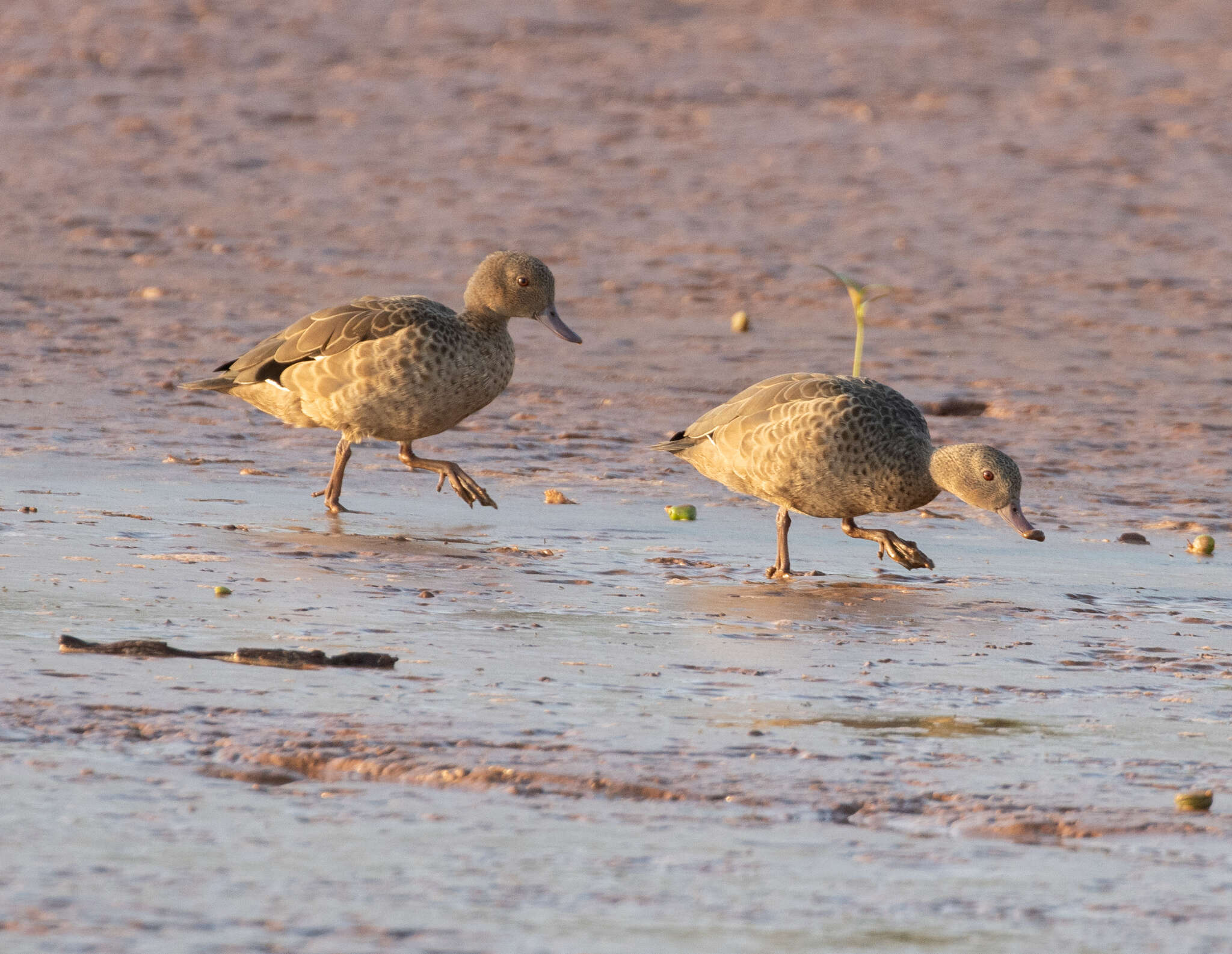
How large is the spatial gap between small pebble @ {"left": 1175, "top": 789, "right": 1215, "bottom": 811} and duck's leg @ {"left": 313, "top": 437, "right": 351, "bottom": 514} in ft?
14.3

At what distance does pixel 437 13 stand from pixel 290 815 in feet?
74.7

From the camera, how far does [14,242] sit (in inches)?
607

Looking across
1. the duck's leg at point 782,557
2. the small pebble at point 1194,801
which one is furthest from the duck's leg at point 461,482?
the small pebble at point 1194,801

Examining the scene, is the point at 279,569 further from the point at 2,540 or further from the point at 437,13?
the point at 437,13

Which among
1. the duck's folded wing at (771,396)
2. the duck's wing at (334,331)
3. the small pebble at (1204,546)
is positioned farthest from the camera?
the duck's wing at (334,331)

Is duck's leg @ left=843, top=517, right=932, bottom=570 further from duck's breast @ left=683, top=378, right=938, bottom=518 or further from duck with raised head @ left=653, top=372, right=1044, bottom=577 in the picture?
duck's breast @ left=683, top=378, right=938, bottom=518

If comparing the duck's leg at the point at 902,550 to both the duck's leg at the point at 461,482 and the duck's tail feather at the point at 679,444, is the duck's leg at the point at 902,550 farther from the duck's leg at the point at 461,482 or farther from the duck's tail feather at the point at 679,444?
the duck's leg at the point at 461,482

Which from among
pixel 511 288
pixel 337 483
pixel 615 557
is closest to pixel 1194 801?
pixel 615 557

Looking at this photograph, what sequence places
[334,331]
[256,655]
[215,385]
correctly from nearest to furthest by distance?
[256,655] < [334,331] < [215,385]

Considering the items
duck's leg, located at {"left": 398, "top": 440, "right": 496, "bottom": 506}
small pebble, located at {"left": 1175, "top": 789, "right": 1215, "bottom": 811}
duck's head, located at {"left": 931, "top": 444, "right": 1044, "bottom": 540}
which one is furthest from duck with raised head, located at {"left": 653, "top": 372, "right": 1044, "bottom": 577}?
small pebble, located at {"left": 1175, "top": 789, "right": 1215, "bottom": 811}

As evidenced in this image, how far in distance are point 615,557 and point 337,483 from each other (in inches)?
52.9

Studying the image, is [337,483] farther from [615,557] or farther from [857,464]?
[857,464]

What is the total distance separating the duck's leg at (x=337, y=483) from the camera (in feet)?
28.3

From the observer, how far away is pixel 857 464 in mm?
7895
